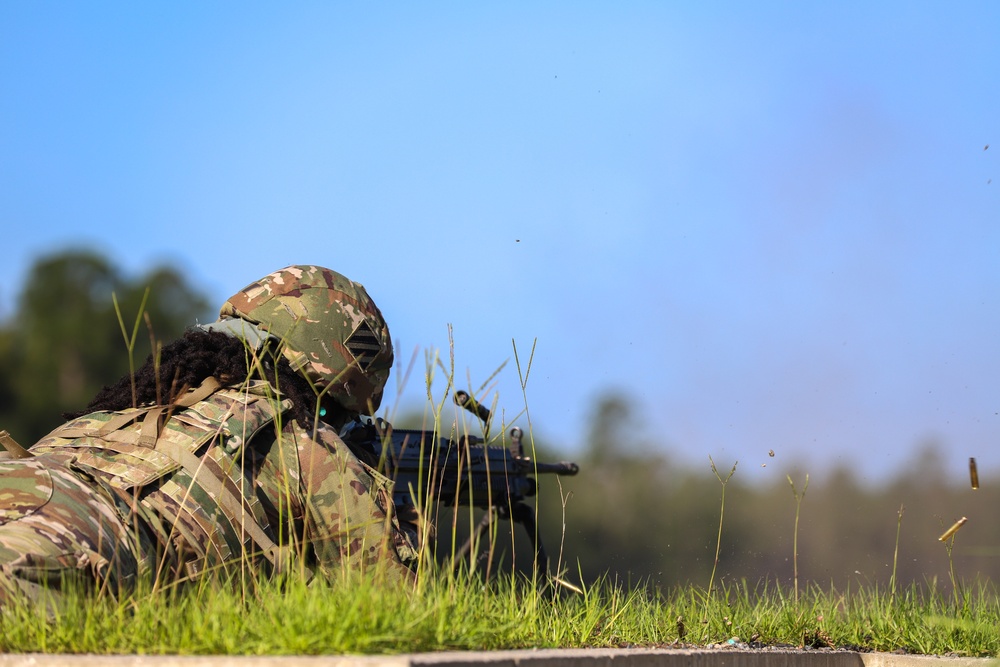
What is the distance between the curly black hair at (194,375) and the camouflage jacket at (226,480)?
3.9 inches

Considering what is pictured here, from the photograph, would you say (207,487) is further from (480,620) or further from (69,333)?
(69,333)

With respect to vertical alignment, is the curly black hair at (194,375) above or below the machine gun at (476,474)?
above

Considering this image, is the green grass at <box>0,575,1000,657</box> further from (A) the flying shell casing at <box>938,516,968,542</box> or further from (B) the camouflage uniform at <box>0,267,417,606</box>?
(A) the flying shell casing at <box>938,516,968,542</box>

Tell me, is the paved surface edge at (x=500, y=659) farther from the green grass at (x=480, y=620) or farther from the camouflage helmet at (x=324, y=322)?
the camouflage helmet at (x=324, y=322)

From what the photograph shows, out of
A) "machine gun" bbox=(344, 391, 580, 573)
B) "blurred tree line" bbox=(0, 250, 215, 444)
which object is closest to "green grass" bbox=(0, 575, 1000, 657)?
"machine gun" bbox=(344, 391, 580, 573)

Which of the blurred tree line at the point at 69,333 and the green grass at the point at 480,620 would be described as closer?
the green grass at the point at 480,620

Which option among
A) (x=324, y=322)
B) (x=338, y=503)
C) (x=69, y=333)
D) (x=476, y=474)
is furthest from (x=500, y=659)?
(x=69, y=333)

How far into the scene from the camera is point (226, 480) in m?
3.74

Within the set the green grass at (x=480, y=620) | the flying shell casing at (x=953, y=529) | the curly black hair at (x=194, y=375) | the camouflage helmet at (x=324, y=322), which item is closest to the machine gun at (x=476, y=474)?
the camouflage helmet at (x=324, y=322)

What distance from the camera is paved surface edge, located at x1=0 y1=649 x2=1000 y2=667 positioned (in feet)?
8.02

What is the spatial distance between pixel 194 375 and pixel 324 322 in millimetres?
588

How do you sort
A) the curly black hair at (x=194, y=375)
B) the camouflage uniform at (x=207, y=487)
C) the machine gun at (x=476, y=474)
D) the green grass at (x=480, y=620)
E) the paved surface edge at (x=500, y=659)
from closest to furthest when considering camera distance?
the paved surface edge at (x=500, y=659)
the green grass at (x=480, y=620)
the camouflage uniform at (x=207, y=487)
the curly black hair at (x=194, y=375)
the machine gun at (x=476, y=474)

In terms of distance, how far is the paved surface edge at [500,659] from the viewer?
8.02ft

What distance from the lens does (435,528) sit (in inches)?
162
